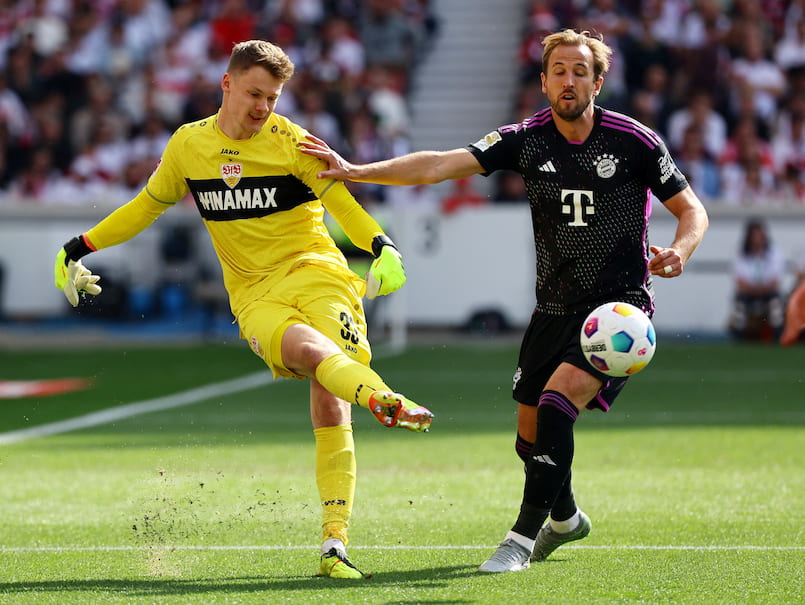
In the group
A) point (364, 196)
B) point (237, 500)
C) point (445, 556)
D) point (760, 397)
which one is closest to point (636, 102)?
point (364, 196)

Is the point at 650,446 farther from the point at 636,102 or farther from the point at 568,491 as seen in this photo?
the point at 636,102

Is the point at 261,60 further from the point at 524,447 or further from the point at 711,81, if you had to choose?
the point at 711,81

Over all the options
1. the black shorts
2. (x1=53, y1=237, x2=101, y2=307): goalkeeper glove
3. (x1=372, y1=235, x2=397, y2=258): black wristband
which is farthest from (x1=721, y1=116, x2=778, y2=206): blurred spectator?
(x1=53, y1=237, x2=101, y2=307): goalkeeper glove

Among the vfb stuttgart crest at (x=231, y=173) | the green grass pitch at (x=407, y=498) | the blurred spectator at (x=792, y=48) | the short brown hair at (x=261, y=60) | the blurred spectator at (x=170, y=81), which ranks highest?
the blurred spectator at (x=792, y=48)

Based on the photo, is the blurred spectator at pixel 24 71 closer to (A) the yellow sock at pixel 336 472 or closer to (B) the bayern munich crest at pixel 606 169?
(A) the yellow sock at pixel 336 472

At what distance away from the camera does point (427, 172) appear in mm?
5777

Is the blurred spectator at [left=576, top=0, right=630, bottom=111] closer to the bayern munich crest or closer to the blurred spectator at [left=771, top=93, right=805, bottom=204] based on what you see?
the blurred spectator at [left=771, top=93, right=805, bottom=204]

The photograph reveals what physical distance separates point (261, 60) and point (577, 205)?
1.47m

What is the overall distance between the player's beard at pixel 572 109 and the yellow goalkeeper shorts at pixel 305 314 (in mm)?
1190

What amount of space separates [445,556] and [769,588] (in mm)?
1433

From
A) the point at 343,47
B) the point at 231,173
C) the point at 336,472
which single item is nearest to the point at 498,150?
the point at 231,173

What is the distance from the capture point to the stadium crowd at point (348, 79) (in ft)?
60.1

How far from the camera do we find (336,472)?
5555 mm

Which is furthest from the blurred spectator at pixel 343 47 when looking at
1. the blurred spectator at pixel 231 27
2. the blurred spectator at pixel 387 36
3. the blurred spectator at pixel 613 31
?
the blurred spectator at pixel 613 31
